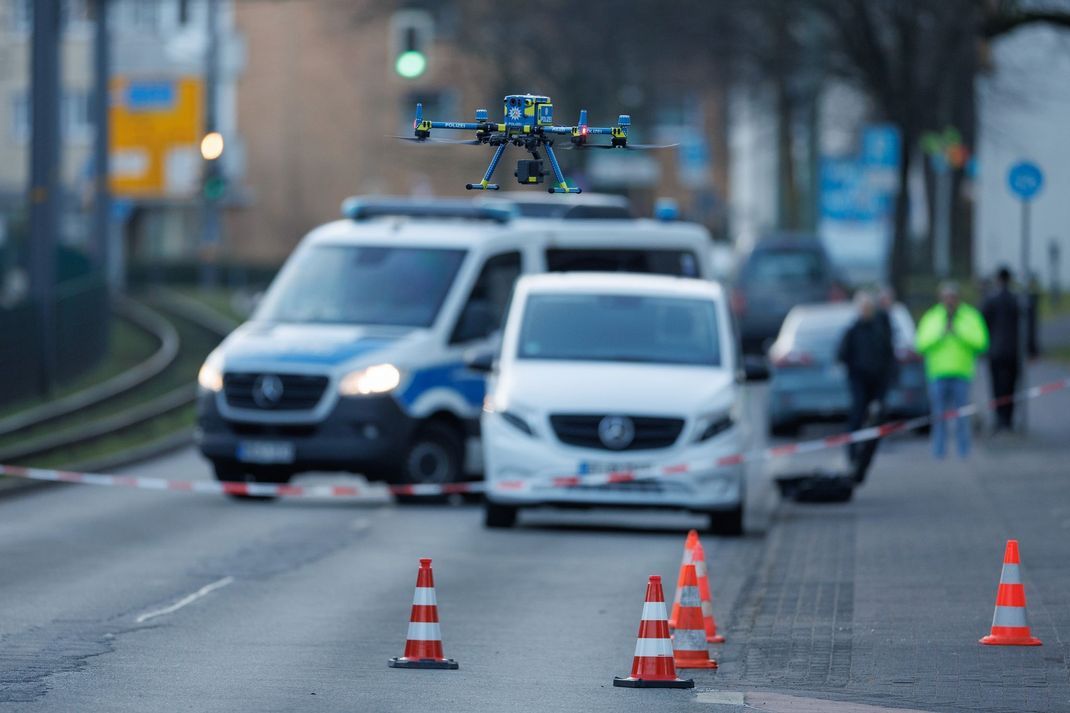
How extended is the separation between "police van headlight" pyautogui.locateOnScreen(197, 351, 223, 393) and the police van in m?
0.01

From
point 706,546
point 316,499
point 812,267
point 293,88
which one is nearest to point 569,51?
point 812,267

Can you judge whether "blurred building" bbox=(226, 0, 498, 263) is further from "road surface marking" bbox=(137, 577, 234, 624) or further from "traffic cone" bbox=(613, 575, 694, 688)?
"traffic cone" bbox=(613, 575, 694, 688)

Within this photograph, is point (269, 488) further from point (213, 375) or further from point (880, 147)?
point (880, 147)

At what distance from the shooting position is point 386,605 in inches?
531

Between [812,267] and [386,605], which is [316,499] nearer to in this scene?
[386,605]

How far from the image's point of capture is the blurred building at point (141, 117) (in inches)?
2739

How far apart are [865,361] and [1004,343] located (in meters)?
3.80

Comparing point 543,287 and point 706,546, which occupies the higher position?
point 543,287

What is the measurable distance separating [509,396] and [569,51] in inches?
1434

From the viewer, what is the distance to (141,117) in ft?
226

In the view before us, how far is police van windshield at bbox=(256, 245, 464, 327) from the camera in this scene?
2036 cm

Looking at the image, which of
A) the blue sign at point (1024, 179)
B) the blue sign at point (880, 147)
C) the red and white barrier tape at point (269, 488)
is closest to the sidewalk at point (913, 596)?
the red and white barrier tape at point (269, 488)

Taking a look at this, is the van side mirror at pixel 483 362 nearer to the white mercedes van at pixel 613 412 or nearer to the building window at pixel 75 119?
the white mercedes van at pixel 613 412

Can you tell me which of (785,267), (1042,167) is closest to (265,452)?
(785,267)
